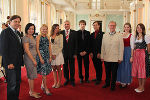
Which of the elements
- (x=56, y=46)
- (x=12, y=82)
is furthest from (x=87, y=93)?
(x=12, y=82)

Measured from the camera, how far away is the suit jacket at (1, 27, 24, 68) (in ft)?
9.00

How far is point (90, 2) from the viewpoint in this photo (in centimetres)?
1894

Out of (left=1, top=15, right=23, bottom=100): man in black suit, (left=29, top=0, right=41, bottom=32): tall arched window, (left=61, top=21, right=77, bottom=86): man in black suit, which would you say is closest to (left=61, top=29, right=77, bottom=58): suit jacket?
(left=61, top=21, right=77, bottom=86): man in black suit

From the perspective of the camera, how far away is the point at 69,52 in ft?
14.0

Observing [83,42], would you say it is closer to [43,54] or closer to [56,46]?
[56,46]

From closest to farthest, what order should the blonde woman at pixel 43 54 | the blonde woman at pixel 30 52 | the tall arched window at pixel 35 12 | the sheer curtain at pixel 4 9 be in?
the blonde woman at pixel 30 52 → the blonde woman at pixel 43 54 → the sheer curtain at pixel 4 9 → the tall arched window at pixel 35 12

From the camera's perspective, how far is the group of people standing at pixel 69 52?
2885 millimetres

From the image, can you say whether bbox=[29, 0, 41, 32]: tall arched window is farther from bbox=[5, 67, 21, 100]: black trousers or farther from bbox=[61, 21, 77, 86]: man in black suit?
bbox=[5, 67, 21, 100]: black trousers

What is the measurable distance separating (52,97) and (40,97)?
268 millimetres

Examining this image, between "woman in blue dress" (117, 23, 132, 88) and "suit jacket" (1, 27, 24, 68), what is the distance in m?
2.59

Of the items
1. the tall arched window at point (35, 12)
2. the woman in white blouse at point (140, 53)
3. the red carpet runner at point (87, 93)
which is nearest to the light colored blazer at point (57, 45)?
the red carpet runner at point (87, 93)

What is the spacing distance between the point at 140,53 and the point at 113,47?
2.20 ft

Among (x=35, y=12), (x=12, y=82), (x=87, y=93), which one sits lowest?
(x=87, y=93)

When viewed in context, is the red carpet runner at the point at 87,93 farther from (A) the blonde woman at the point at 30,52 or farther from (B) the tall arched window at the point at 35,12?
(B) the tall arched window at the point at 35,12
